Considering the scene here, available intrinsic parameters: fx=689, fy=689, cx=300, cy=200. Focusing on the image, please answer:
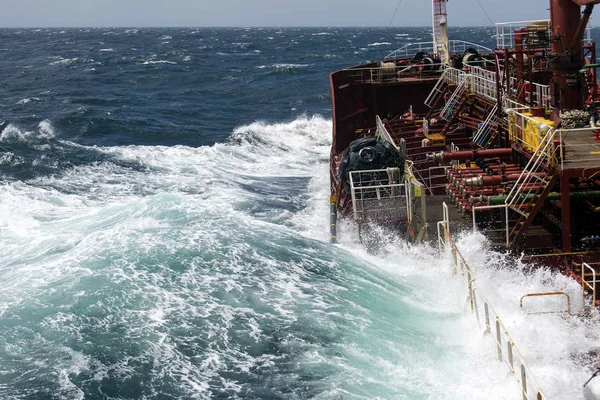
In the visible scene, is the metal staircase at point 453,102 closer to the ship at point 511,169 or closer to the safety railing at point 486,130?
the ship at point 511,169

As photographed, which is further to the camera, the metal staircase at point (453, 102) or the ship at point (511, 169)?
the metal staircase at point (453, 102)

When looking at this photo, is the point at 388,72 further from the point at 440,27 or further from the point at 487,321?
the point at 487,321

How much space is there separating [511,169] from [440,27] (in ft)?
58.3

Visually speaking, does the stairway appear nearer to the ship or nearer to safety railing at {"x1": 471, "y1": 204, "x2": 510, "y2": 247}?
the ship

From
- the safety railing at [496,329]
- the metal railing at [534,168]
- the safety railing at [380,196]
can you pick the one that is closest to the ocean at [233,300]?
the safety railing at [496,329]

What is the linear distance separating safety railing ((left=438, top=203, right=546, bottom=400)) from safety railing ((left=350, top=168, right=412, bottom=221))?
7.09 ft

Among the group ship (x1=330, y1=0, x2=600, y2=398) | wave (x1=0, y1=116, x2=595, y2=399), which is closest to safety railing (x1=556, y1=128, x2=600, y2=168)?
ship (x1=330, y1=0, x2=600, y2=398)

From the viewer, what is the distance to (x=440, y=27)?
33.9 meters

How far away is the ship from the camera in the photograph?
15.5 m

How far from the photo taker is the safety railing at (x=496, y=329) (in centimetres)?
1020

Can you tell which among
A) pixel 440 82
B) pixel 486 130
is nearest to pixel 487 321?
pixel 486 130

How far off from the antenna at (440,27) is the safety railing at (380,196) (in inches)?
585

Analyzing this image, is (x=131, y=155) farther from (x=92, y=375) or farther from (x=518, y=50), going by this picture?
(x=92, y=375)

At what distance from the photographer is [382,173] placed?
2042 cm
